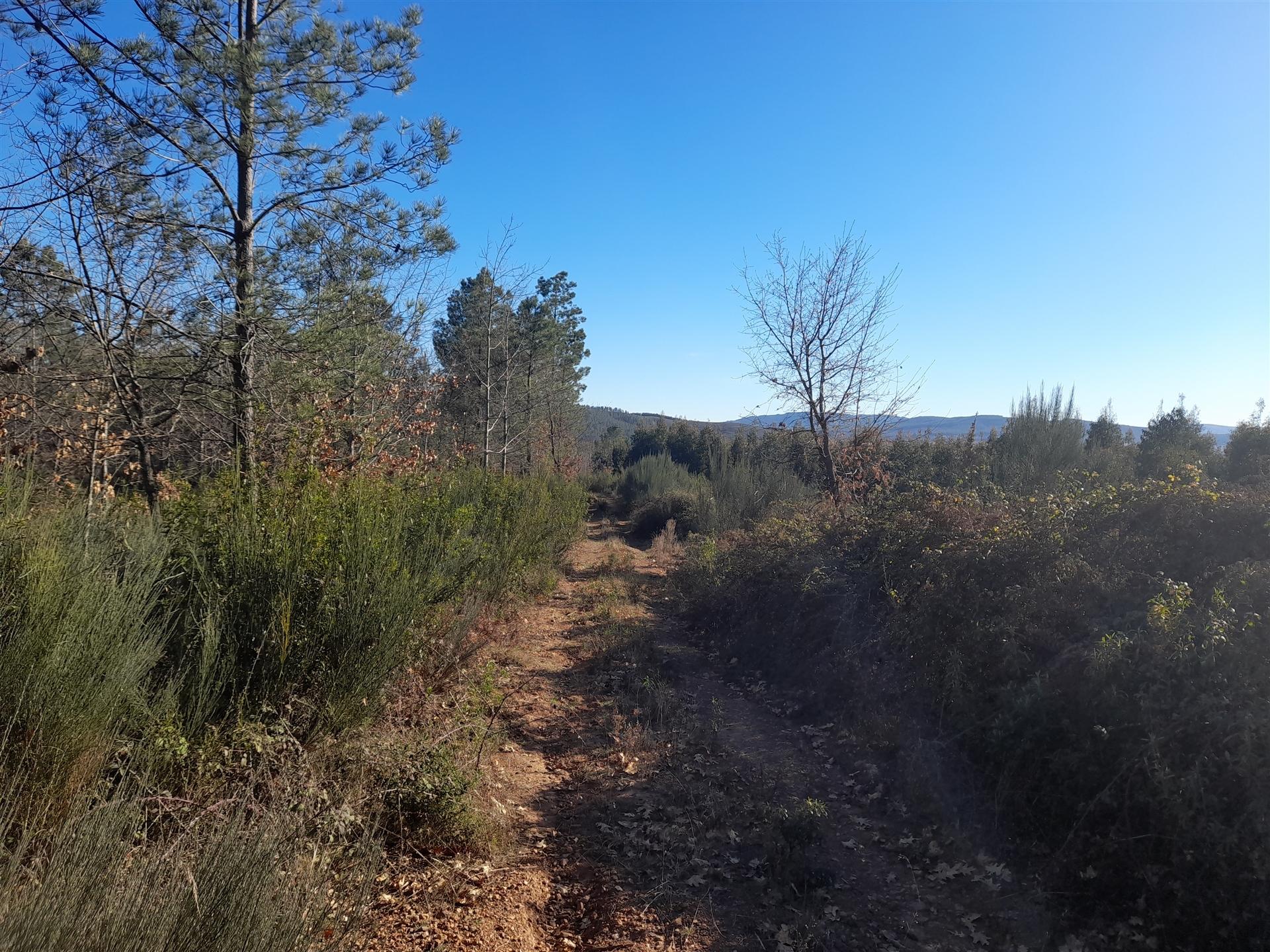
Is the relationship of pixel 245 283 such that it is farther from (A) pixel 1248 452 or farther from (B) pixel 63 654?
(A) pixel 1248 452

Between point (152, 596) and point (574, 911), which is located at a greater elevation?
point (152, 596)

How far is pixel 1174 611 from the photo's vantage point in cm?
448

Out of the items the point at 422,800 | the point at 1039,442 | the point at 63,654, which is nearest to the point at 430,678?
the point at 422,800

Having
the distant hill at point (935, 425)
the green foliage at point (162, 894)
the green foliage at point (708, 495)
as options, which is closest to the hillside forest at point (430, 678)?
the green foliage at point (162, 894)

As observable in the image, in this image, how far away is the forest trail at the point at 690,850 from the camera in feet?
11.4

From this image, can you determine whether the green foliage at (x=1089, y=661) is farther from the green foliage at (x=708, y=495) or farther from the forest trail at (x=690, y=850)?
the green foliage at (x=708, y=495)

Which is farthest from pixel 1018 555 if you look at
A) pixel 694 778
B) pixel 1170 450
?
pixel 1170 450

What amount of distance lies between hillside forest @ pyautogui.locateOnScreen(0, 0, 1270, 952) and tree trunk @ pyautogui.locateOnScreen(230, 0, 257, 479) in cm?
4

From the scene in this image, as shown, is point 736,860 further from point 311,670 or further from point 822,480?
point 822,480

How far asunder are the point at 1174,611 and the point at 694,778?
3.66 metres

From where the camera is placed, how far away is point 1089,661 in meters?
4.57

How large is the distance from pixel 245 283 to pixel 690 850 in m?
5.84

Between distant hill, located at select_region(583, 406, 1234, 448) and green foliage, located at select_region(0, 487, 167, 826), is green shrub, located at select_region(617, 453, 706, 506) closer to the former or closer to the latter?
distant hill, located at select_region(583, 406, 1234, 448)

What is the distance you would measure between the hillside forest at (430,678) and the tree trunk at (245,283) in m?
0.04
